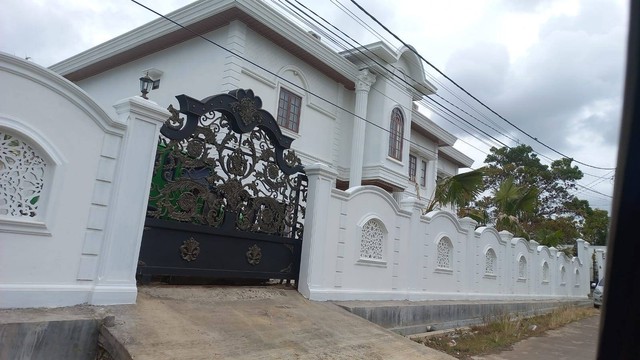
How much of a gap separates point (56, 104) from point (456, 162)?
74.8 feet

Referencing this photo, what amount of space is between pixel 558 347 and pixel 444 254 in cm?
266

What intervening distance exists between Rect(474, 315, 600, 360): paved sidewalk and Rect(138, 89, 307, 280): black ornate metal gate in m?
3.60

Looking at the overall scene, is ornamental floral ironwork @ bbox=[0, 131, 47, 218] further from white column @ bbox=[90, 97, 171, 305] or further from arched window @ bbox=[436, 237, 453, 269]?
arched window @ bbox=[436, 237, 453, 269]

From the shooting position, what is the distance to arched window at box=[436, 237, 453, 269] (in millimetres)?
9586

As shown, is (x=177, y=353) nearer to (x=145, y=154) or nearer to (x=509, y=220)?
(x=145, y=154)

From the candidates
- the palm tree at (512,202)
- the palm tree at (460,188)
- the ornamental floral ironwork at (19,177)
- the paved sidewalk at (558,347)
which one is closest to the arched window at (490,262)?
the palm tree at (460,188)

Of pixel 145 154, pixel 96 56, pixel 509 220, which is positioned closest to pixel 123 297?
pixel 145 154

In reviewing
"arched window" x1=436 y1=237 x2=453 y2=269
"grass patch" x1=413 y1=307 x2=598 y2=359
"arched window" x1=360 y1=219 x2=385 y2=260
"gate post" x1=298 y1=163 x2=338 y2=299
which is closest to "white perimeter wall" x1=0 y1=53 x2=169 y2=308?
"gate post" x1=298 y1=163 x2=338 y2=299

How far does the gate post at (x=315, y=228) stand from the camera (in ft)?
21.4

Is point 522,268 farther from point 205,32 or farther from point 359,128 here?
point 205,32

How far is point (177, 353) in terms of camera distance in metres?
3.61

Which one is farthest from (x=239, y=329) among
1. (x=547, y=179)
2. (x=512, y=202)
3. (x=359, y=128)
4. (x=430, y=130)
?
(x=547, y=179)

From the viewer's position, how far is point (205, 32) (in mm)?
12180

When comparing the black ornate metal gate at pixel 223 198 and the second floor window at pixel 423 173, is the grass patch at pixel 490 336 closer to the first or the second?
the black ornate metal gate at pixel 223 198
